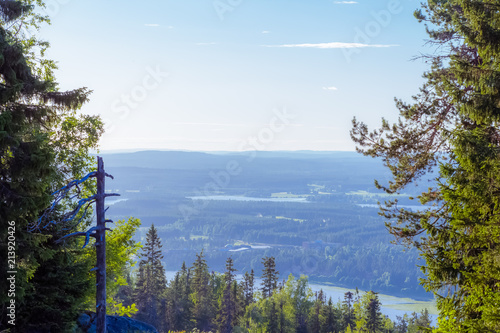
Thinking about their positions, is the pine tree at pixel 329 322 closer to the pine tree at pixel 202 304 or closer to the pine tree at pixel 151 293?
the pine tree at pixel 202 304

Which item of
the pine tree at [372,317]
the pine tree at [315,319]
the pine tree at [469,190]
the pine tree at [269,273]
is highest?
the pine tree at [469,190]

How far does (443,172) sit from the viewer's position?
35.8 ft

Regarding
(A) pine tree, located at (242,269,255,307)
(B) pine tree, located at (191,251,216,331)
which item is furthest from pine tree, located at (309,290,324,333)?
(B) pine tree, located at (191,251,216,331)

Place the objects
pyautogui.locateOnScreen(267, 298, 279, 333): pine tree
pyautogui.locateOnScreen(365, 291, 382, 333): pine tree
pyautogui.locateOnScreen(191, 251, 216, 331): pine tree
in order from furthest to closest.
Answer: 1. pyautogui.locateOnScreen(191, 251, 216, 331): pine tree
2. pyautogui.locateOnScreen(267, 298, 279, 333): pine tree
3. pyautogui.locateOnScreen(365, 291, 382, 333): pine tree

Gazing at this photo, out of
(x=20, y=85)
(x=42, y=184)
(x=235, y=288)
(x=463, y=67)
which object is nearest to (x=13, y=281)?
(x=42, y=184)

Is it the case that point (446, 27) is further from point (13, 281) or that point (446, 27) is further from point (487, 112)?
point (13, 281)

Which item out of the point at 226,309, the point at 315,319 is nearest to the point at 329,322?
the point at 315,319

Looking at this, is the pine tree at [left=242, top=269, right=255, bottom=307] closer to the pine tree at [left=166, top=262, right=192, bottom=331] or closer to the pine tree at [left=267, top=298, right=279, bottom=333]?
the pine tree at [left=166, top=262, right=192, bottom=331]

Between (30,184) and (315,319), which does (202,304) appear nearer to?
(315,319)

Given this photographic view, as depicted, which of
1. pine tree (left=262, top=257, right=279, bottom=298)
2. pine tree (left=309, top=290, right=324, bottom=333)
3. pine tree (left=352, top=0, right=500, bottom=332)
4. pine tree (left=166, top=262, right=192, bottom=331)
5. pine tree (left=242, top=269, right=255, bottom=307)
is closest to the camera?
pine tree (left=352, top=0, right=500, bottom=332)

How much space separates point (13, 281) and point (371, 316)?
48.1 metres

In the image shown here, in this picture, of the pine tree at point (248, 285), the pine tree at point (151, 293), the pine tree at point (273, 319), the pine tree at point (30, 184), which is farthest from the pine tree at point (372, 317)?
the pine tree at point (30, 184)

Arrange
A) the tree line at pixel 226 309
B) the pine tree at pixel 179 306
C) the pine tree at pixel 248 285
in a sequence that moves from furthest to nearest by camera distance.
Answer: the pine tree at pixel 248 285 → the pine tree at pixel 179 306 → the tree line at pixel 226 309

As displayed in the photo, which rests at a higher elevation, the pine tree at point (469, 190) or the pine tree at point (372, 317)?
the pine tree at point (469, 190)
